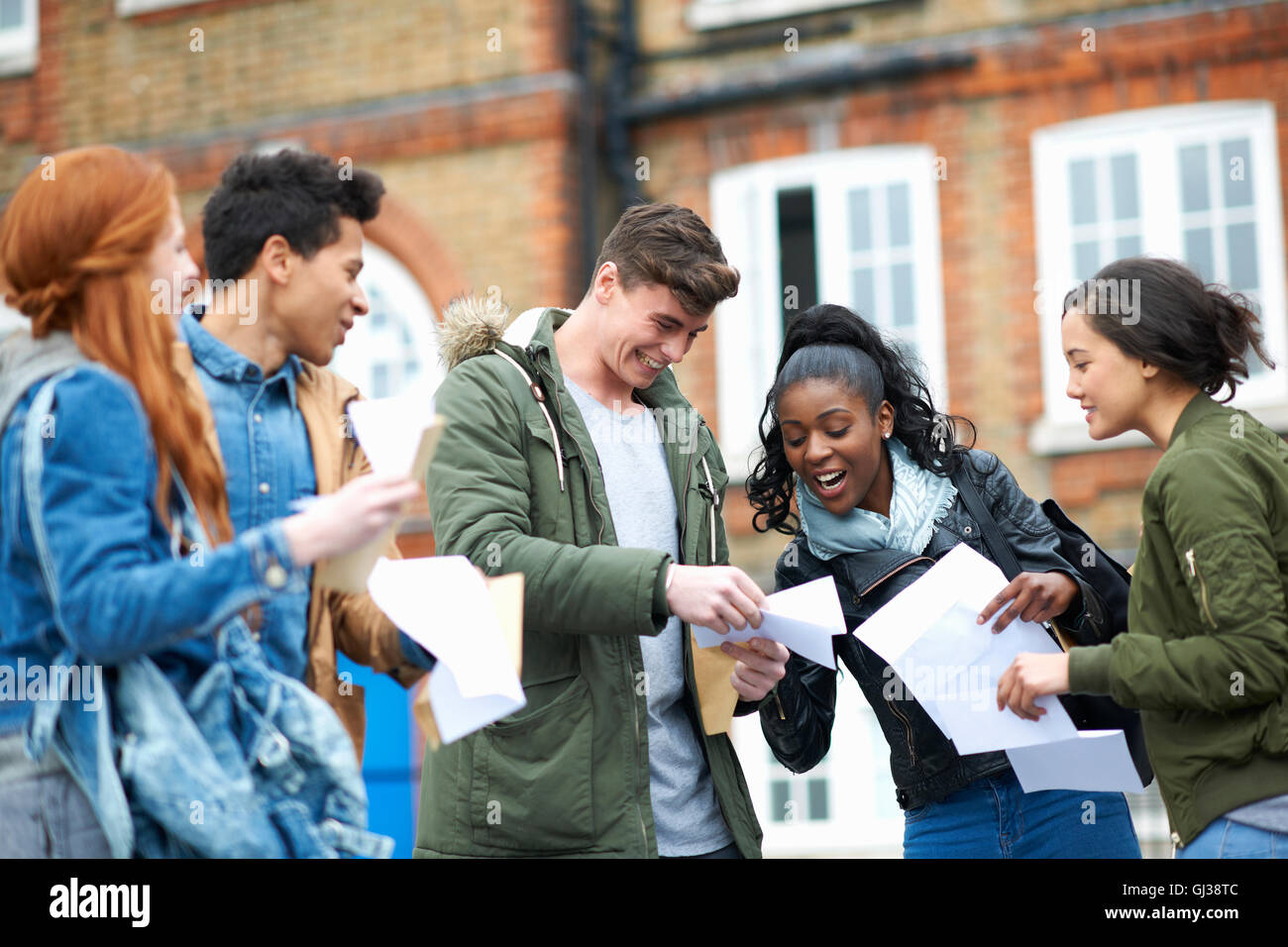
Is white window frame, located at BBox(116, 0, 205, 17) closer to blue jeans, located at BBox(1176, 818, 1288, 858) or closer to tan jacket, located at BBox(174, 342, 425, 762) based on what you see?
tan jacket, located at BBox(174, 342, 425, 762)

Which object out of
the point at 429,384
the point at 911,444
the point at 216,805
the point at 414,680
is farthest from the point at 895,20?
the point at 216,805

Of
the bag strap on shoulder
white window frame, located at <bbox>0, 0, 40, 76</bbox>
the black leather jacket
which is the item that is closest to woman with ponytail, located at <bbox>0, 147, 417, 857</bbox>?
the bag strap on shoulder

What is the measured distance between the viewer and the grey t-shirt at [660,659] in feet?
9.07

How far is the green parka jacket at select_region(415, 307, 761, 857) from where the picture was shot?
99.8 inches

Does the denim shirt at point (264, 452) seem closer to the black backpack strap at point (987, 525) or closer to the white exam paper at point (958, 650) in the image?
the white exam paper at point (958, 650)

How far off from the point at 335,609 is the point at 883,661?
1.19 meters

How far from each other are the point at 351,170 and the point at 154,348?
28.6 inches

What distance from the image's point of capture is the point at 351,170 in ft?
8.84

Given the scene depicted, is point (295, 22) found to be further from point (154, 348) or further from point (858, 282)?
point (154, 348)

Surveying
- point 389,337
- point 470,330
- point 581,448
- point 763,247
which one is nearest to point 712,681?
point 581,448

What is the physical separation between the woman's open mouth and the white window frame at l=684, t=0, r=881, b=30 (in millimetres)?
6728

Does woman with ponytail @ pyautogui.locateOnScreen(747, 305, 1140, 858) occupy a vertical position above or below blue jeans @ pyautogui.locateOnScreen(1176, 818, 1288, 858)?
above

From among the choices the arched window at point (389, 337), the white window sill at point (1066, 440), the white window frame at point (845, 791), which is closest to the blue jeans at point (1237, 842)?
the white window sill at point (1066, 440)

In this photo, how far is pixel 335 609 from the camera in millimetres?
2504
